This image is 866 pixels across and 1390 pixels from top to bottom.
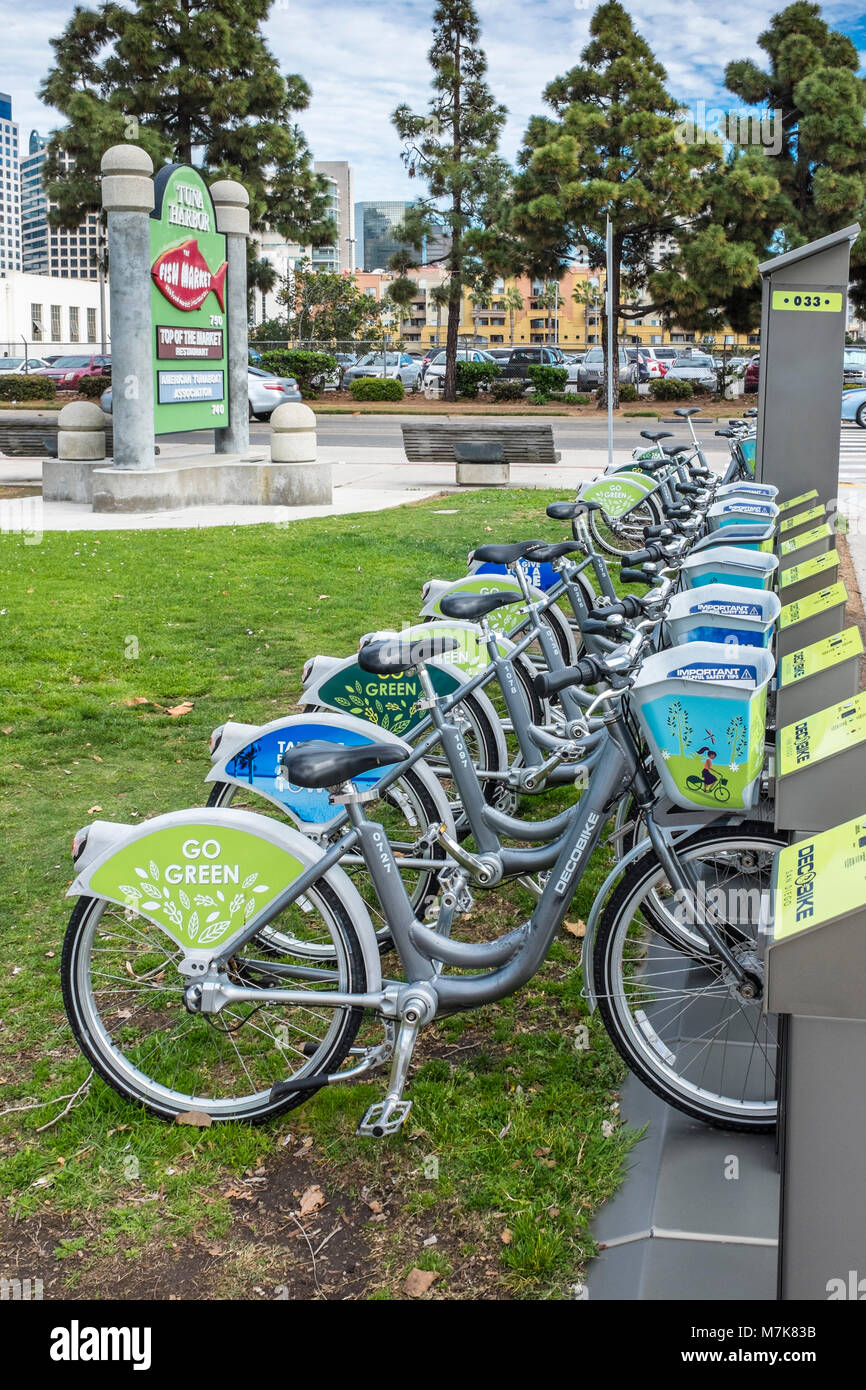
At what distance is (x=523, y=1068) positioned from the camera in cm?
338

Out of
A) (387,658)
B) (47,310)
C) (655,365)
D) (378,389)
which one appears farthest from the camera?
(47,310)

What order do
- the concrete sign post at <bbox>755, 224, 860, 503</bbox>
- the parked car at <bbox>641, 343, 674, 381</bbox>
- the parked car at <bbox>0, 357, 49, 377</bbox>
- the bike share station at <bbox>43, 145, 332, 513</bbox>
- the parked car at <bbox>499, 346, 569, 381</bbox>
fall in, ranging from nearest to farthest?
the concrete sign post at <bbox>755, 224, 860, 503</bbox>
the bike share station at <bbox>43, 145, 332, 513</bbox>
the parked car at <bbox>641, 343, 674, 381</bbox>
the parked car at <bbox>499, 346, 569, 381</bbox>
the parked car at <bbox>0, 357, 49, 377</bbox>

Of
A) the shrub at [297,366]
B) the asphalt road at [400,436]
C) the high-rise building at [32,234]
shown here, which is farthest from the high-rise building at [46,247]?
the asphalt road at [400,436]

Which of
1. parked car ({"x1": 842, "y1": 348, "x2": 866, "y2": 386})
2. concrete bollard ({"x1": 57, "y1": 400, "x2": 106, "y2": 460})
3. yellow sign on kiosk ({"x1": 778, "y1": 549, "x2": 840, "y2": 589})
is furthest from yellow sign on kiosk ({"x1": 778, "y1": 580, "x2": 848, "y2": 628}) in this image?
parked car ({"x1": 842, "y1": 348, "x2": 866, "y2": 386})

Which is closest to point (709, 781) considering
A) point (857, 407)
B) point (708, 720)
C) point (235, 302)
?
point (708, 720)

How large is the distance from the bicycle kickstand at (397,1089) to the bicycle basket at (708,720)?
757mm

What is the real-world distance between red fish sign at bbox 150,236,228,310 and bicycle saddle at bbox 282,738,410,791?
38.2ft

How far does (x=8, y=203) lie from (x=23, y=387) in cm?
16307

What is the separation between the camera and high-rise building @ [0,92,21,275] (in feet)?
586

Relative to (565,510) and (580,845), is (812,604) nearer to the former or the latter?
(580,845)

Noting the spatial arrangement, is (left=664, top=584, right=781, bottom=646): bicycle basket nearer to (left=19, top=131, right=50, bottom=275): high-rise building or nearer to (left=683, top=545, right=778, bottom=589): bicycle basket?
(left=683, top=545, right=778, bottom=589): bicycle basket

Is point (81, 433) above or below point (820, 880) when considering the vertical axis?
above

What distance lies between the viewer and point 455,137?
3594cm
